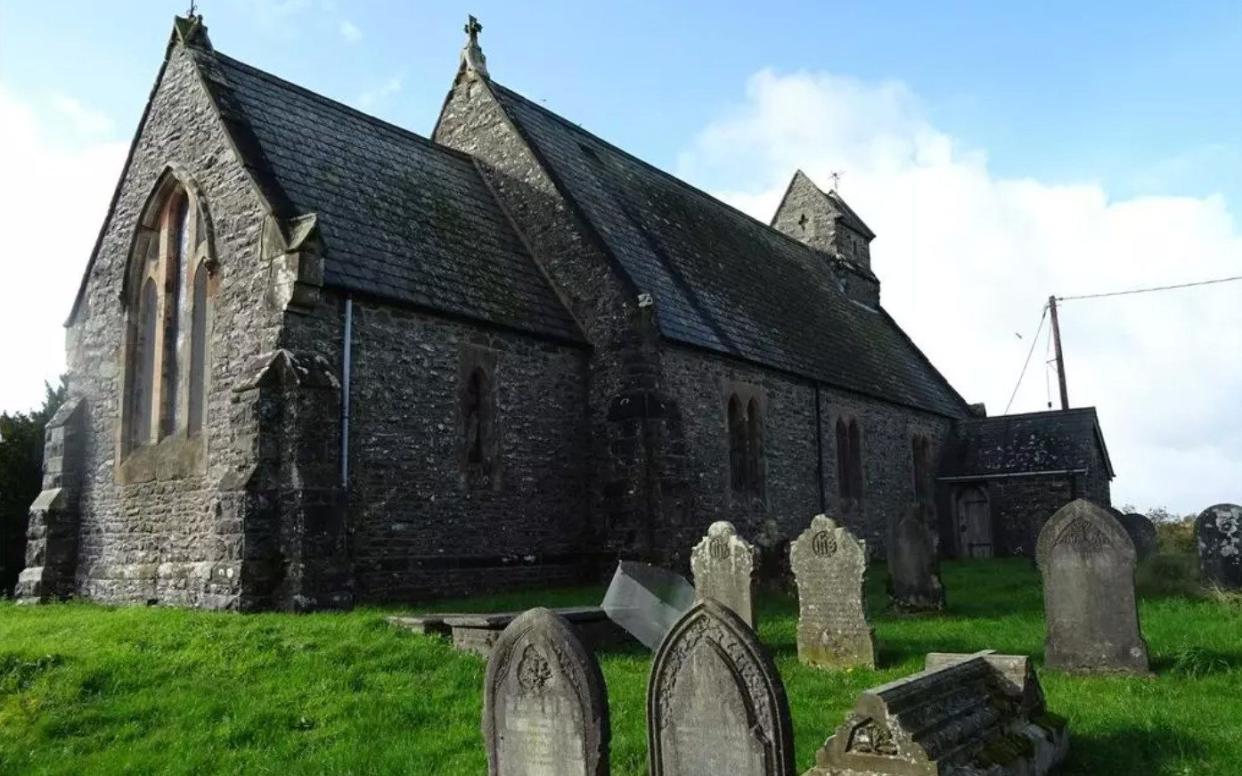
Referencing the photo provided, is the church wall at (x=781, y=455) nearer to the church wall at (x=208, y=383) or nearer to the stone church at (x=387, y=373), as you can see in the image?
the stone church at (x=387, y=373)

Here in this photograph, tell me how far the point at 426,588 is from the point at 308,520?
2500 mm

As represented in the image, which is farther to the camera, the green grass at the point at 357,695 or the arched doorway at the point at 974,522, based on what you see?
the arched doorway at the point at 974,522

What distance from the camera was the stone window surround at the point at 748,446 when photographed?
1931 cm

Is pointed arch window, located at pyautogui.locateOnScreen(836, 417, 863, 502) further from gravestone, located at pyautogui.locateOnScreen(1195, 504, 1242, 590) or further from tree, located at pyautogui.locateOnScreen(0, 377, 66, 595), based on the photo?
tree, located at pyautogui.locateOnScreen(0, 377, 66, 595)

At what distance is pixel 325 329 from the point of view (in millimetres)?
13117

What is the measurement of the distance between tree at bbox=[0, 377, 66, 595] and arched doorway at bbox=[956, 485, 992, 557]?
2283cm

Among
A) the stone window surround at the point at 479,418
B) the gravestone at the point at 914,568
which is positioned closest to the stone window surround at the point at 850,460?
the gravestone at the point at 914,568

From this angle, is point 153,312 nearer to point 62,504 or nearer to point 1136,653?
point 62,504

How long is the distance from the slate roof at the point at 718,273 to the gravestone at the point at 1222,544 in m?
8.42

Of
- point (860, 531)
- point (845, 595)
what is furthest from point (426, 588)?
point (860, 531)

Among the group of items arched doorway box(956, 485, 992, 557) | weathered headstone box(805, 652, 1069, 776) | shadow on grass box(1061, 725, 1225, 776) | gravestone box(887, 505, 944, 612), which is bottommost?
shadow on grass box(1061, 725, 1225, 776)

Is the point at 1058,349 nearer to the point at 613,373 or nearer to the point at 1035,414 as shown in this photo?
the point at 1035,414

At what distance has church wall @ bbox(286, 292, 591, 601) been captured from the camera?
1334 centimetres

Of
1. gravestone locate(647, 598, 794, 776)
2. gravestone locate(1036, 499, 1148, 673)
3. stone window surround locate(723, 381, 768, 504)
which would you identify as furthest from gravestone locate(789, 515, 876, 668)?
stone window surround locate(723, 381, 768, 504)
